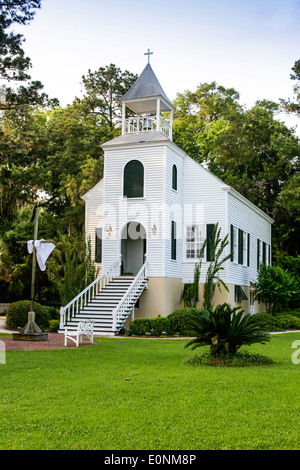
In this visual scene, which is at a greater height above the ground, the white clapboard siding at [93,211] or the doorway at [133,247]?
the white clapboard siding at [93,211]

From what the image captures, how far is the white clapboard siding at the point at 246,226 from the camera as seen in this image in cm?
2523

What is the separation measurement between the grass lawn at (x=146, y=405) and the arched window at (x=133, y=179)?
12961 millimetres

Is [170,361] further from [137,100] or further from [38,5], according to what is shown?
[137,100]

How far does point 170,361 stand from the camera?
11.6 meters

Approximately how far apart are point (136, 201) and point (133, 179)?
1.04m

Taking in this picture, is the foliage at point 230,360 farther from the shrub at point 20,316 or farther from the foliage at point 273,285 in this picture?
the foliage at point 273,285

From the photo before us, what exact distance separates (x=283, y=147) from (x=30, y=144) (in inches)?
575

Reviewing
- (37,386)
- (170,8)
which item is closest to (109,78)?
(170,8)

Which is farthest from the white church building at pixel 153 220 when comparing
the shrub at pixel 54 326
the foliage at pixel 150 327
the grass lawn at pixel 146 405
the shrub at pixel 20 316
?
the grass lawn at pixel 146 405

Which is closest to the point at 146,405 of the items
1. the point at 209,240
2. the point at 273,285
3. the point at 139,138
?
the point at 209,240

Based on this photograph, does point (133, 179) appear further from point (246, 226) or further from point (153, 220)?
point (246, 226)

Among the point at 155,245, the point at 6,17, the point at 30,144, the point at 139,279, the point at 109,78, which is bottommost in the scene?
the point at 139,279

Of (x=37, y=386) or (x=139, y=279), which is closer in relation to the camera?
(x=37, y=386)

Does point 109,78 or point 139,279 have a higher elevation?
point 109,78
